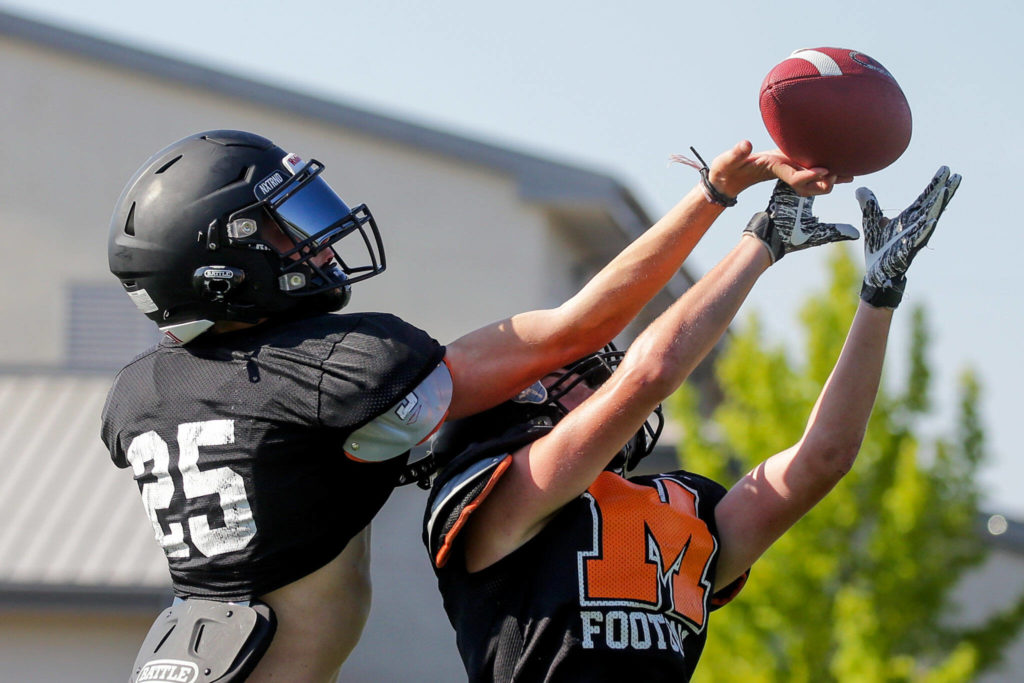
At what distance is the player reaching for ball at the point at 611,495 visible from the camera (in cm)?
277

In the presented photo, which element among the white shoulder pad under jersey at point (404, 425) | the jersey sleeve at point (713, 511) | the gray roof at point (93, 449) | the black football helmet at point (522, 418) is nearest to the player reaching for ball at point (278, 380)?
the white shoulder pad under jersey at point (404, 425)

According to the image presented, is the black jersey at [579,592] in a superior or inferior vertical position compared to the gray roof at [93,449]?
Answer: superior

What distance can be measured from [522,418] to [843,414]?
0.80 m

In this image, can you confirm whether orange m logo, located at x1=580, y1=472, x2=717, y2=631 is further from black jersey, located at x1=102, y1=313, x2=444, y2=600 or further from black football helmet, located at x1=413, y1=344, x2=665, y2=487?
black jersey, located at x1=102, y1=313, x2=444, y2=600

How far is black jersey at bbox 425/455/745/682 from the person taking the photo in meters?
2.82

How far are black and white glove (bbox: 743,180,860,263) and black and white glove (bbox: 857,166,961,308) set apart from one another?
0.10 m

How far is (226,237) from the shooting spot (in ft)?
9.59

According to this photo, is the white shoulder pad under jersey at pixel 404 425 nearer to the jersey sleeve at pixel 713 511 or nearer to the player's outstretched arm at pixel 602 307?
the player's outstretched arm at pixel 602 307

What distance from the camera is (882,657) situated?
11430 mm

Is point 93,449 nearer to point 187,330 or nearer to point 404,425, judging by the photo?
point 187,330

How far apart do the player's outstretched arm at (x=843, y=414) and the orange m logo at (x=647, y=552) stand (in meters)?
0.14

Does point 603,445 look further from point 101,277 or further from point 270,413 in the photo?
point 101,277

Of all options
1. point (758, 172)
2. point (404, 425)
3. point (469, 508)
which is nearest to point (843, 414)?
point (758, 172)

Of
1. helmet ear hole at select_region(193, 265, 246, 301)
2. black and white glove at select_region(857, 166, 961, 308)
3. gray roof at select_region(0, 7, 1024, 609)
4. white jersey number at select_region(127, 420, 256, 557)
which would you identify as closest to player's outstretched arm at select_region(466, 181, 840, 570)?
black and white glove at select_region(857, 166, 961, 308)
